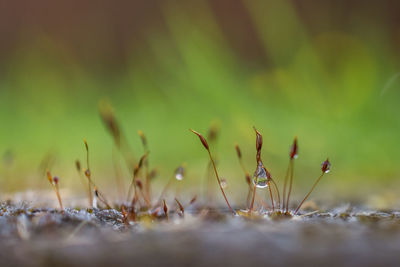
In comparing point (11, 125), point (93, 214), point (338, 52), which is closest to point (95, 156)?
point (11, 125)

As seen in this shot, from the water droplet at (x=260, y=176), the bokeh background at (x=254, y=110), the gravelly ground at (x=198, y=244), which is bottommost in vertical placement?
the gravelly ground at (x=198, y=244)

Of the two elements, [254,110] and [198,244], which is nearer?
[198,244]

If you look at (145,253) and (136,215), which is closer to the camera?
(145,253)

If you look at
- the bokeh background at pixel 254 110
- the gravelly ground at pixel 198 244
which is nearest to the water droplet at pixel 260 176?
the gravelly ground at pixel 198 244

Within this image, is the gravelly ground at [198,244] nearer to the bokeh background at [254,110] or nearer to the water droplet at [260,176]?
the water droplet at [260,176]

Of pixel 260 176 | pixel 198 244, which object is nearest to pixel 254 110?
pixel 260 176

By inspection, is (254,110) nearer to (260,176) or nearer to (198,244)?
(260,176)

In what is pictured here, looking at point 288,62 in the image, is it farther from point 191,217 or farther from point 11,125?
point 11,125

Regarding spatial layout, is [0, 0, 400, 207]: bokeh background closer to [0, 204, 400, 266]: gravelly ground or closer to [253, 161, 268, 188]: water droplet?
[253, 161, 268, 188]: water droplet
